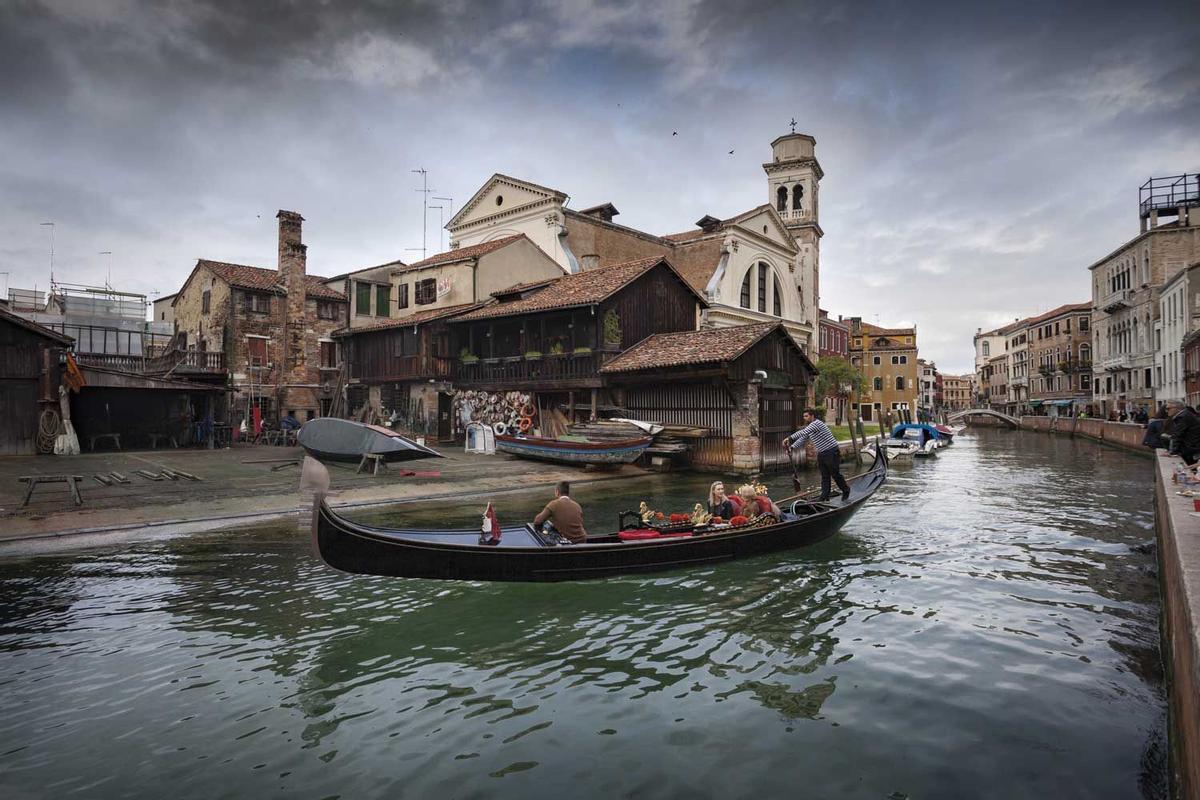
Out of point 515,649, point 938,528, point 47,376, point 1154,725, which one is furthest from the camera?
point 47,376

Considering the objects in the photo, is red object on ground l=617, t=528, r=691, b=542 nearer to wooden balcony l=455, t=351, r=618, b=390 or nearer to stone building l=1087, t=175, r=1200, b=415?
wooden balcony l=455, t=351, r=618, b=390

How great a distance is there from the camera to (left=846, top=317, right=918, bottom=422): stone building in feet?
220

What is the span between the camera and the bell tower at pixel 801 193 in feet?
138

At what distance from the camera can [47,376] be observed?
755 inches

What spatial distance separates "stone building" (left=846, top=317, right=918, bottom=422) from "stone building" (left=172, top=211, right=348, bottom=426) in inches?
2057

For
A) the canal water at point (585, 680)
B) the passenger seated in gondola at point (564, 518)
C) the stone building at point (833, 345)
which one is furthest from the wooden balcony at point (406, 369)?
the stone building at point (833, 345)

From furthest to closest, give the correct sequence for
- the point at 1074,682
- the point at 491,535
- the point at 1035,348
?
the point at 1035,348, the point at 491,535, the point at 1074,682

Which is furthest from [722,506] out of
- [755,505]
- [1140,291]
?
[1140,291]

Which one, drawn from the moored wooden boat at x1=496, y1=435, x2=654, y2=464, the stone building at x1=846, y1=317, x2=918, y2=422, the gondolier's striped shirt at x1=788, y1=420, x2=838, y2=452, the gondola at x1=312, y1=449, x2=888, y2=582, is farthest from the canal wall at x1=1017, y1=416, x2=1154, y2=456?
the gondola at x1=312, y1=449, x2=888, y2=582

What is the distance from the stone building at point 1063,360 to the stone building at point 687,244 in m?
34.7

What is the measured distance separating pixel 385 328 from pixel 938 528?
A: 22.4 metres

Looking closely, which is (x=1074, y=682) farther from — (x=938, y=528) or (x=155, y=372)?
(x=155, y=372)

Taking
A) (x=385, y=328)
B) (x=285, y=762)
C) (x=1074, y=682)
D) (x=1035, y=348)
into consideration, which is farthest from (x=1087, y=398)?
(x=285, y=762)

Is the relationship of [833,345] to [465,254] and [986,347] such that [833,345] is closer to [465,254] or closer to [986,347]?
[465,254]
